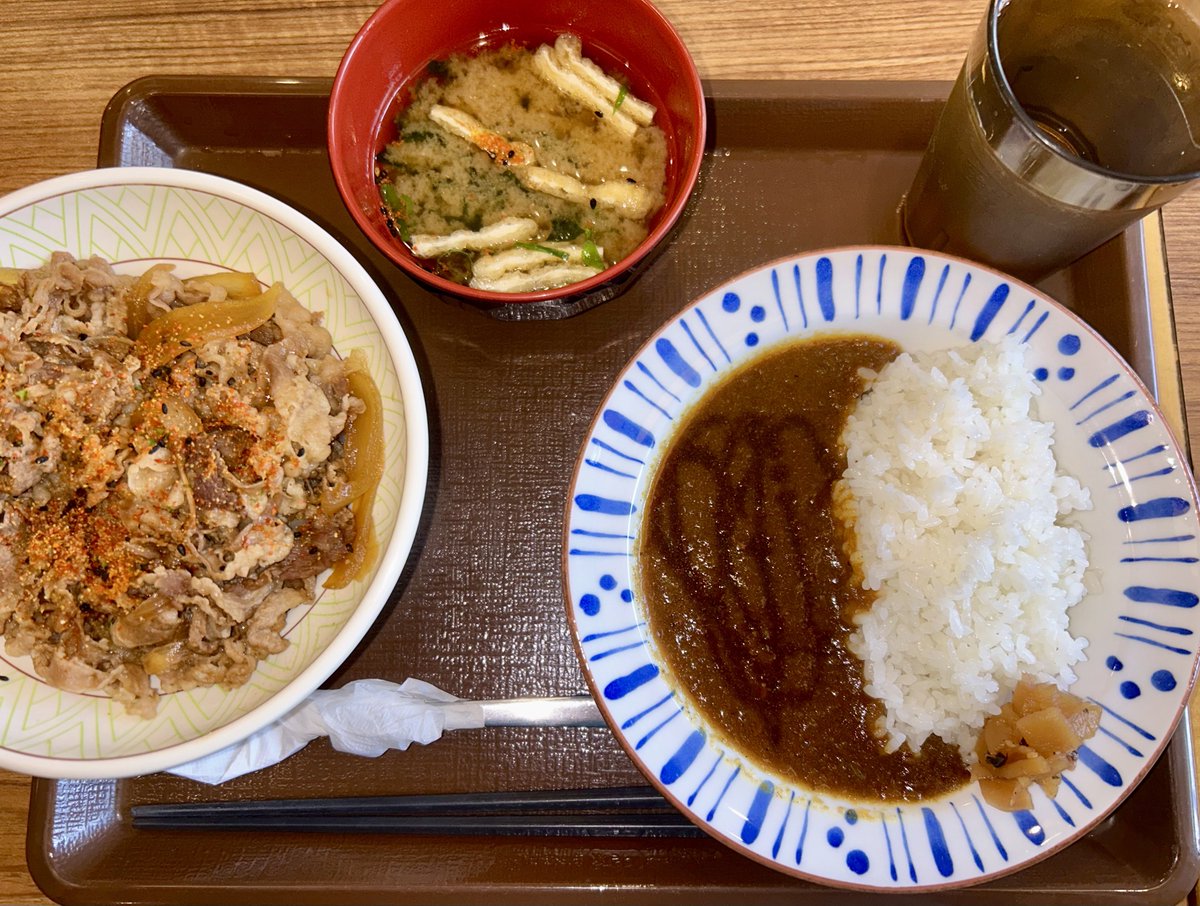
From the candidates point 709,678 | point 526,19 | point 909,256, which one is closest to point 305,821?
point 709,678

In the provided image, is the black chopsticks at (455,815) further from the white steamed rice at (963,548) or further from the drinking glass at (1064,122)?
the drinking glass at (1064,122)

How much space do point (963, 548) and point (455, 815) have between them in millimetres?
1347

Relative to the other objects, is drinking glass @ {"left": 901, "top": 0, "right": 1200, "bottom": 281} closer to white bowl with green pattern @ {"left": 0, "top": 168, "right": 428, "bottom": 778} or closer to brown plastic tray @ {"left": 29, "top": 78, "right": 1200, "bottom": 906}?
brown plastic tray @ {"left": 29, "top": 78, "right": 1200, "bottom": 906}

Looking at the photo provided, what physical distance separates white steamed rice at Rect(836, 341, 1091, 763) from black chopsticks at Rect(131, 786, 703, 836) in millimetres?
613

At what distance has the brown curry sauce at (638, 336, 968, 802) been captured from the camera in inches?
73.2

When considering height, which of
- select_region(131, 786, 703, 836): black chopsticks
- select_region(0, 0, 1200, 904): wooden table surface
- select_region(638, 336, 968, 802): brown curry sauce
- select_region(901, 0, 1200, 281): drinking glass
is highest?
select_region(0, 0, 1200, 904): wooden table surface

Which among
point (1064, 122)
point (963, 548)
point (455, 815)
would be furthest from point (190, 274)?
point (1064, 122)

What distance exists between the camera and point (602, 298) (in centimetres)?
206

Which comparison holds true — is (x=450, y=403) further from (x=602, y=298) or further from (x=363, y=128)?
(x=363, y=128)

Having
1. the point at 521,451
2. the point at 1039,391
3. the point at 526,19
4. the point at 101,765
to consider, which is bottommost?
the point at 101,765

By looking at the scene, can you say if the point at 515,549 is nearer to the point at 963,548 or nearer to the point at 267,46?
the point at 963,548

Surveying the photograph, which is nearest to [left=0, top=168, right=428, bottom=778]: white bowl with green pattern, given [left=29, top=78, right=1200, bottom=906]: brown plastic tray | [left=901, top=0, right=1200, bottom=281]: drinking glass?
[left=29, top=78, right=1200, bottom=906]: brown plastic tray

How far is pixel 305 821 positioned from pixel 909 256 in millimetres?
1919

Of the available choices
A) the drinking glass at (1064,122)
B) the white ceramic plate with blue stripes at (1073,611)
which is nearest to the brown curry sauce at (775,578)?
the white ceramic plate with blue stripes at (1073,611)
